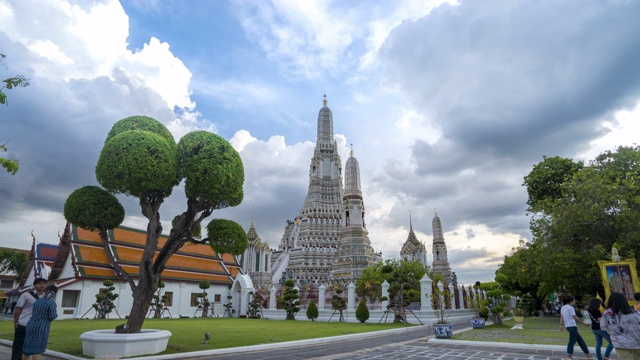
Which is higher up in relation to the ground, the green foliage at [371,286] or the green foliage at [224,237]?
the green foliage at [224,237]

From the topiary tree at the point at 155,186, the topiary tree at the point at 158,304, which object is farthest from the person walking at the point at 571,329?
the topiary tree at the point at 158,304

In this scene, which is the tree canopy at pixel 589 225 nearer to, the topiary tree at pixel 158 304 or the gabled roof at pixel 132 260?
the gabled roof at pixel 132 260

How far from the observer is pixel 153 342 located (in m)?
10.3

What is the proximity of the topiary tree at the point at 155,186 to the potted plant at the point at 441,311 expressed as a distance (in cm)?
785

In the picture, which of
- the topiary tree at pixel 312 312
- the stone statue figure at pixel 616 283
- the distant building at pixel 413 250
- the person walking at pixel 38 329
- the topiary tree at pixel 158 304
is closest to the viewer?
the person walking at pixel 38 329

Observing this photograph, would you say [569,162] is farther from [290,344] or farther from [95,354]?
[95,354]

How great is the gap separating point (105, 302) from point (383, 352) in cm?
2097

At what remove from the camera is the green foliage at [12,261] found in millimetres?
47084

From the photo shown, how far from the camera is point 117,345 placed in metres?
9.80

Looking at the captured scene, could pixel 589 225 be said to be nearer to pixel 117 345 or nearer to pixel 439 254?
pixel 117 345

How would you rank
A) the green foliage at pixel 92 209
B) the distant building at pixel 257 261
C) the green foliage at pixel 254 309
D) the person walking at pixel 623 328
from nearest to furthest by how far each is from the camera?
the person walking at pixel 623 328 < the green foliage at pixel 92 209 < the green foliage at pixel 254 309 < the distant building at pixel 257 261

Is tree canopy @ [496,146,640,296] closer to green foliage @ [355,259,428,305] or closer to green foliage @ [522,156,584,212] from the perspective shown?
green foliage @ [522,156,584,212]

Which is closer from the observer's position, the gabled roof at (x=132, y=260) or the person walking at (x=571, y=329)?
the person walking at (x=571, y=329)

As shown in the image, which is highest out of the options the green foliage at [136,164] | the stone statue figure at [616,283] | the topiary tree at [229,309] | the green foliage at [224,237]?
the green foliage at [136,164]
